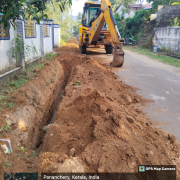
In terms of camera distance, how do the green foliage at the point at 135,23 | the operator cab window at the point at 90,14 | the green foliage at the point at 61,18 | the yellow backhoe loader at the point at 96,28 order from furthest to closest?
the green foliage at the point at 135,23 → the green foliage at the point at 61,18 → the operator cab window at the point at 90,14 → the yellow backhoe loader at the point at 96,28

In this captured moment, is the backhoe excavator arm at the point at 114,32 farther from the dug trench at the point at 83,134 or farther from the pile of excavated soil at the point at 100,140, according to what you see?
the pile of excavated soil at the point at 100,140

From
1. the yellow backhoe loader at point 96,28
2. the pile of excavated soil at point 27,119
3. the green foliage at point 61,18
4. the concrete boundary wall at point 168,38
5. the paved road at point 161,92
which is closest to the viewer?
the pile of excavated soil at point 27,119

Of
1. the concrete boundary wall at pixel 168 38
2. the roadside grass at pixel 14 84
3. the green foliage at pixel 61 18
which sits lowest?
the roadside grass at pixel 14 84

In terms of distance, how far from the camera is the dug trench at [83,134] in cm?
275

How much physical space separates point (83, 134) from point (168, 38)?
1621 centimetres

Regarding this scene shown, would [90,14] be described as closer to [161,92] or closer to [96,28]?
[96,28]

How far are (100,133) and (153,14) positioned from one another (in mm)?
26101

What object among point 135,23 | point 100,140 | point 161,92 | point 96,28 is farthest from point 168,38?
point 100,140

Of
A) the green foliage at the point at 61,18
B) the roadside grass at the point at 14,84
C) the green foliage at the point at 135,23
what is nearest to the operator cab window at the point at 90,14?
the green foliage at the point at 61,18

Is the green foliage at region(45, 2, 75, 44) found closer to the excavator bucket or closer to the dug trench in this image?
the excavator bucket

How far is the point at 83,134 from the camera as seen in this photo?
3604mm

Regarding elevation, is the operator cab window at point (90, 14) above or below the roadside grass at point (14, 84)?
above

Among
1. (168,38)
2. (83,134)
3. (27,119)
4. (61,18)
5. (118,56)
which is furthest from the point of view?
(61,18)

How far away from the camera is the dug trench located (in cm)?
275
